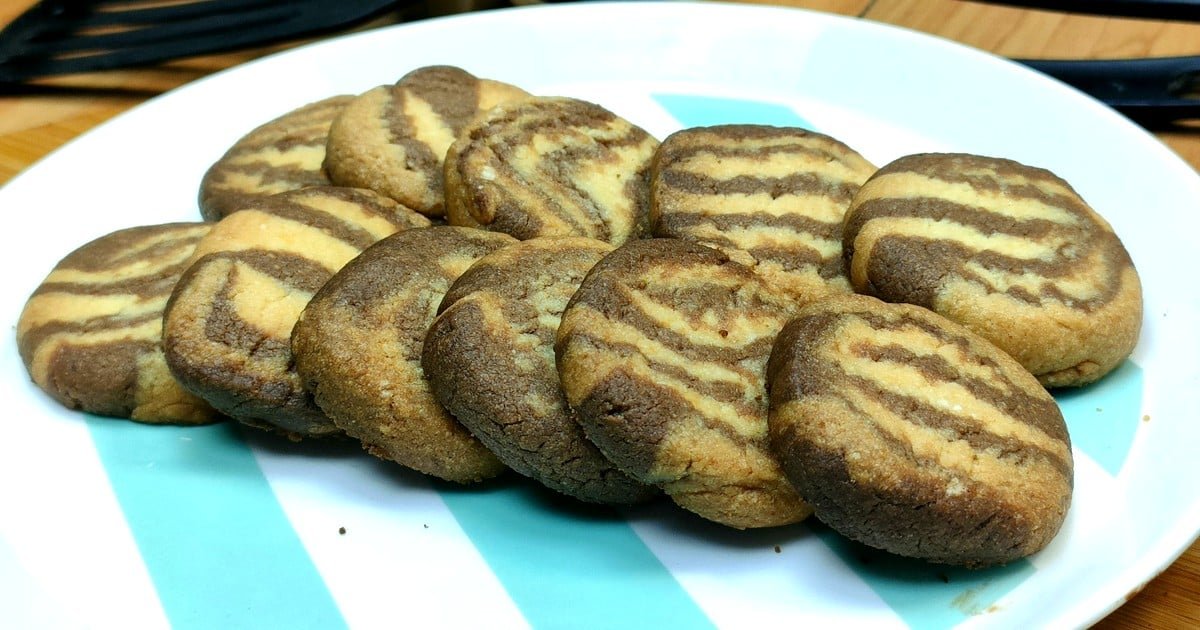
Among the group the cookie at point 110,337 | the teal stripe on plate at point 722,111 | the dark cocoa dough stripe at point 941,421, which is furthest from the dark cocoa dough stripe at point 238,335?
the teal stripe on plate at point 722,111

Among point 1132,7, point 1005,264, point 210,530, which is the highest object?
point 1132,7

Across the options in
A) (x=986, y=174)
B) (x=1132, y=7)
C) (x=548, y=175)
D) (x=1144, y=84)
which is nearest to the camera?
(x=986, y=174)

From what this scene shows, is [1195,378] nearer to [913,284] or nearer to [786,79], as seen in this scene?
[913,284]

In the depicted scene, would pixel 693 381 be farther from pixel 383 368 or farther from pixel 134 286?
pixel 134 286

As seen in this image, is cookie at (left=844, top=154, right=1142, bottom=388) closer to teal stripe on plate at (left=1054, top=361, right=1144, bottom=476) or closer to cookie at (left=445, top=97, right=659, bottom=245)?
teal stripe on plate at (left=1054, top=361, right=1144, bottom=476)

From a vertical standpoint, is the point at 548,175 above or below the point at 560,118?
below

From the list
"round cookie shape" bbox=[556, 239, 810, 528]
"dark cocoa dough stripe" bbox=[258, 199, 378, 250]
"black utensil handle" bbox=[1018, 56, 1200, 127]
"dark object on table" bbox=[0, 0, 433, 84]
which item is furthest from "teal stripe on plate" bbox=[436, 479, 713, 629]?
"black utensil handle" bbox=[1018, 56, 1200, 127]

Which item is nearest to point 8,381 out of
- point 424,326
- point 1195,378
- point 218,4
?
point 424,326

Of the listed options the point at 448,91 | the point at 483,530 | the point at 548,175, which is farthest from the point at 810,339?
the point at 448,91
